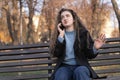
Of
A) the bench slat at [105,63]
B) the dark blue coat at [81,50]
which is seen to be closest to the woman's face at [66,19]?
the dark blue coat at [81,50]

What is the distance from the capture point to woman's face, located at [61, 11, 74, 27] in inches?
187

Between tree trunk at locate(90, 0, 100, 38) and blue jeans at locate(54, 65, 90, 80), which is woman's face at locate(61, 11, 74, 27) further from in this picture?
tree trunk at locate(90, 0, 100, 38)

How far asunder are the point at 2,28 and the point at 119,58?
3708 cm

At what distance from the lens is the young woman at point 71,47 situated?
4504 millimetres

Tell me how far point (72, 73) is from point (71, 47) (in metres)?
0.36

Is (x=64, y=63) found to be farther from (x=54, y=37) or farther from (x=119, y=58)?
(x=119, y=58)

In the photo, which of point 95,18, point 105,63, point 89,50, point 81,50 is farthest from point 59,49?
point 95,18

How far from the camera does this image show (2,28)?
4297 cm

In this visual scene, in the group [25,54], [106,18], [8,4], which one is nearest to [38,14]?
[8,4]

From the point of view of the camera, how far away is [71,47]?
183 inches

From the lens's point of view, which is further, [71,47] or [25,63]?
[25,63]

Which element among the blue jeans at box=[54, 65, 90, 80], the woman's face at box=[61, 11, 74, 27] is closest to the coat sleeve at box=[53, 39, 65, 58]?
the blue jeans at box=[54, 65, 90, 80]

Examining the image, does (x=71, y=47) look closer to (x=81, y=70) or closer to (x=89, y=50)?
(x=89, y=50)

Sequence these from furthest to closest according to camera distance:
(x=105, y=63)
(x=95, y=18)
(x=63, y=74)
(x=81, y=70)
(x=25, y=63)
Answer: (x=95, y=18), (x=105, y=63), (x=25, y=63), (x=63, y=74), (x=81, y=70)
